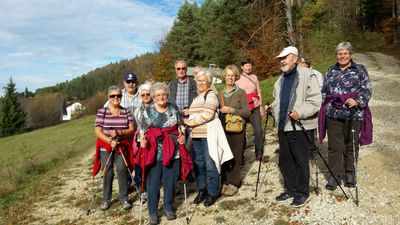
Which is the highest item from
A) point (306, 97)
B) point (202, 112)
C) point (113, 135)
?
point (306, 97)

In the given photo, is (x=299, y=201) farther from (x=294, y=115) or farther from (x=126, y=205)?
(x=126, y=205)

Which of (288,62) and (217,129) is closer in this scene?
(288,62)

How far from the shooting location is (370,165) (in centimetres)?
660

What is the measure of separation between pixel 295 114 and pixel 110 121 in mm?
2954

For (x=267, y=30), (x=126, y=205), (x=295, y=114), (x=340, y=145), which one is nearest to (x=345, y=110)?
(x=340, y=145)

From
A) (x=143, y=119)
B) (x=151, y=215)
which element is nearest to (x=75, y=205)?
(x=151, y=215)

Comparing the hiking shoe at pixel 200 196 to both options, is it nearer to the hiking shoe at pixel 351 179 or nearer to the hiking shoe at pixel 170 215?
the hiking shoe at pixel 170 215

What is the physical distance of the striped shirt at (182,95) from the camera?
6199 millimetres

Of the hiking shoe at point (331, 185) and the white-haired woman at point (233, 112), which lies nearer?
the hiking shoe at point (331, 185)

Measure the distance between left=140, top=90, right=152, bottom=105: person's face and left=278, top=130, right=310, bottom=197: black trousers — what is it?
2.20 metres

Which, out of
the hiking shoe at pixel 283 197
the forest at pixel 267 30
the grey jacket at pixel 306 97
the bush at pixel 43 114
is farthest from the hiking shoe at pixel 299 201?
the bush at pixel 43 114

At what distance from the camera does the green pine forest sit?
19.6 m

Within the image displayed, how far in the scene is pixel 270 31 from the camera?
65.8 ft

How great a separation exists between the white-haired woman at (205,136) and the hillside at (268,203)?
15.3 inches
